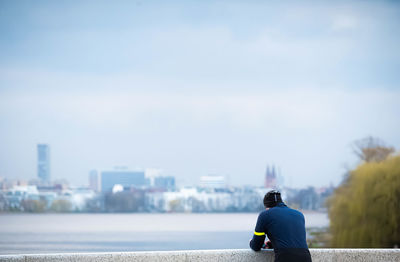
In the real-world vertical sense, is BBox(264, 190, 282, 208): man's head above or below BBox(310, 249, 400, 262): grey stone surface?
above

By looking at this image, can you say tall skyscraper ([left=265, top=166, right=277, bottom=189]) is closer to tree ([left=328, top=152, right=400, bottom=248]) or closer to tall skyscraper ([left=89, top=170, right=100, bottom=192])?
tall skyscraper ([left=89, top=170, right=100, bottom=192])

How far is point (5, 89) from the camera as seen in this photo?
12950 cm

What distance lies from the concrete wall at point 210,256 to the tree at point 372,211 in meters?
14.3

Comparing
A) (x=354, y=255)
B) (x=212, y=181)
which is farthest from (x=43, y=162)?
(x=354, y=255)

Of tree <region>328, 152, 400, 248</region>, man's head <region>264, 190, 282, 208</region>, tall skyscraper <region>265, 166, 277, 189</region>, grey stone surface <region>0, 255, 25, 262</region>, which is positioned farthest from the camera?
tall skyscraper <region>265, 166, 277, 189</region>

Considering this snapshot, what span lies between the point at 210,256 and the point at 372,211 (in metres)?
15.9

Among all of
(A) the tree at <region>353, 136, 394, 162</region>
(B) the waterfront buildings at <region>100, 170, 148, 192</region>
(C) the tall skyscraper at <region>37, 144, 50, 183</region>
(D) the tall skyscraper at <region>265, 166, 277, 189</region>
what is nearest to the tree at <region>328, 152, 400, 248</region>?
(A) the tree at <region>353, 136, 394, 162</region>

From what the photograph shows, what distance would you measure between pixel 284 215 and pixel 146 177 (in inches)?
3853

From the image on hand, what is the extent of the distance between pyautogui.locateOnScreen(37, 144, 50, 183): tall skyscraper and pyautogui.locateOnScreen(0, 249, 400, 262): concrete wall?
97920 mm

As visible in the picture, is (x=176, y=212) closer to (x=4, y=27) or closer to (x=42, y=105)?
(x=42, y=105)

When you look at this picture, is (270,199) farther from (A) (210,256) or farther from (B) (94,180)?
(B) (94,180)

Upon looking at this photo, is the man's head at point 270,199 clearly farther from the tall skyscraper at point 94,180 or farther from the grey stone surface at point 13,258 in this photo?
the tall skyscraper at point 94,180

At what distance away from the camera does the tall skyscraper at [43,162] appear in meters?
101

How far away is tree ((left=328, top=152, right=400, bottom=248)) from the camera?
19.5 metres
